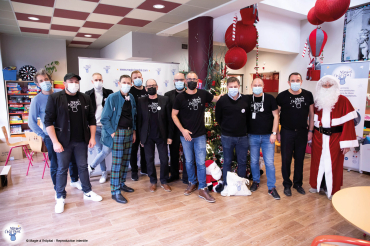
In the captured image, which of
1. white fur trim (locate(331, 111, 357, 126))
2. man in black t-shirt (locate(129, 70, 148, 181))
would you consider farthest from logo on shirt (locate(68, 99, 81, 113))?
white fur trim (locate(331, 111, 357, 126))

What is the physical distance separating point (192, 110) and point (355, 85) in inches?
135

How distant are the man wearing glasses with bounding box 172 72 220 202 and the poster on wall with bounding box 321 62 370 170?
3045 millimetres

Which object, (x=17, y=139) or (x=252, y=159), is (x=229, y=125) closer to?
(x=252, y=159)

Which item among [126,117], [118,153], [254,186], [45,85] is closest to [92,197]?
[118,153]

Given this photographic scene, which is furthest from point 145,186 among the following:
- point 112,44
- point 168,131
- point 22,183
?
point 112,44

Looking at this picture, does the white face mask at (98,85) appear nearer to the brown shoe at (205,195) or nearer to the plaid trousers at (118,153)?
the plaid trousers at (118,153)

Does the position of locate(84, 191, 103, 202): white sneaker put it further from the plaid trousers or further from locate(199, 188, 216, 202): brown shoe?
Answer: locate(199, 188, 216, 202): brown shoe

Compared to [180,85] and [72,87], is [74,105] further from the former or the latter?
[180,85]

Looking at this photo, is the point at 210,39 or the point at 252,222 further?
the point at 210,39

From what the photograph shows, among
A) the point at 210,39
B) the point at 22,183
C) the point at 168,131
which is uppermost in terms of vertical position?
the point at 210,39

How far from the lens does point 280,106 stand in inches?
132

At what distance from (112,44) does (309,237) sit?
745cm

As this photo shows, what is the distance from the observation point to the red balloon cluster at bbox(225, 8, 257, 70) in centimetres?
420

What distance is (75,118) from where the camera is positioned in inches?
114
